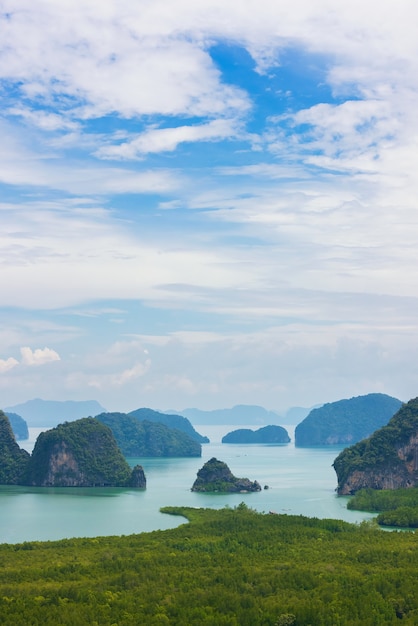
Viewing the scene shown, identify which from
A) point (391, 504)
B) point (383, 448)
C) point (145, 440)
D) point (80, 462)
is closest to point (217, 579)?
point (391, 504)

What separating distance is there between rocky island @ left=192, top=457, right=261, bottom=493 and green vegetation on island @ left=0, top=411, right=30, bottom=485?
92.7ft

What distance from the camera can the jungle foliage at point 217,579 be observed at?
1470 inches

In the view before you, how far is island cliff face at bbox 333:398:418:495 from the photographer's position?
98.0m

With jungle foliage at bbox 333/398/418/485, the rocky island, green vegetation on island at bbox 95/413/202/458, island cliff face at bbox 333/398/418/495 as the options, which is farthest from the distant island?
green vegetation on island at bbox 95/413/202/458

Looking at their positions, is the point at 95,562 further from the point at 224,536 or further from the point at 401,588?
the point at 401,588

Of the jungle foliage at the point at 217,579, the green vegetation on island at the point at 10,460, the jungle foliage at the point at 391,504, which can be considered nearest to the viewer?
the jungle foliage at the point at 217,579

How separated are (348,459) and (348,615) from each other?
65.7m

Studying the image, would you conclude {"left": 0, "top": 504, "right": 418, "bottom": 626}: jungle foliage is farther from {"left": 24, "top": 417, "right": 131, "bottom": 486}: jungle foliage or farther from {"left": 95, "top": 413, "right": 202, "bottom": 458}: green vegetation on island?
{"left": 95, "top": 413, "right": 202, "bottom": 458}: green vegetation on island

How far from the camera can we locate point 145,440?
192 meters

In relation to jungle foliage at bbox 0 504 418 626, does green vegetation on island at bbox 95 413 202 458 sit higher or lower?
higher

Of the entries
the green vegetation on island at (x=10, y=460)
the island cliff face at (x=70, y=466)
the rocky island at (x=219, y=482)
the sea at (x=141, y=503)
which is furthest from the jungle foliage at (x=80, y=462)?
the rocky island at (x=219, y=482)

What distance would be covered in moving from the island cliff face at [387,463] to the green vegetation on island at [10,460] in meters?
48.4

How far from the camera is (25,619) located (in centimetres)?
3653

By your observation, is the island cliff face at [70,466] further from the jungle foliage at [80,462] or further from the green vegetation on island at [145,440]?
the green vegetation on island at [145,440]
